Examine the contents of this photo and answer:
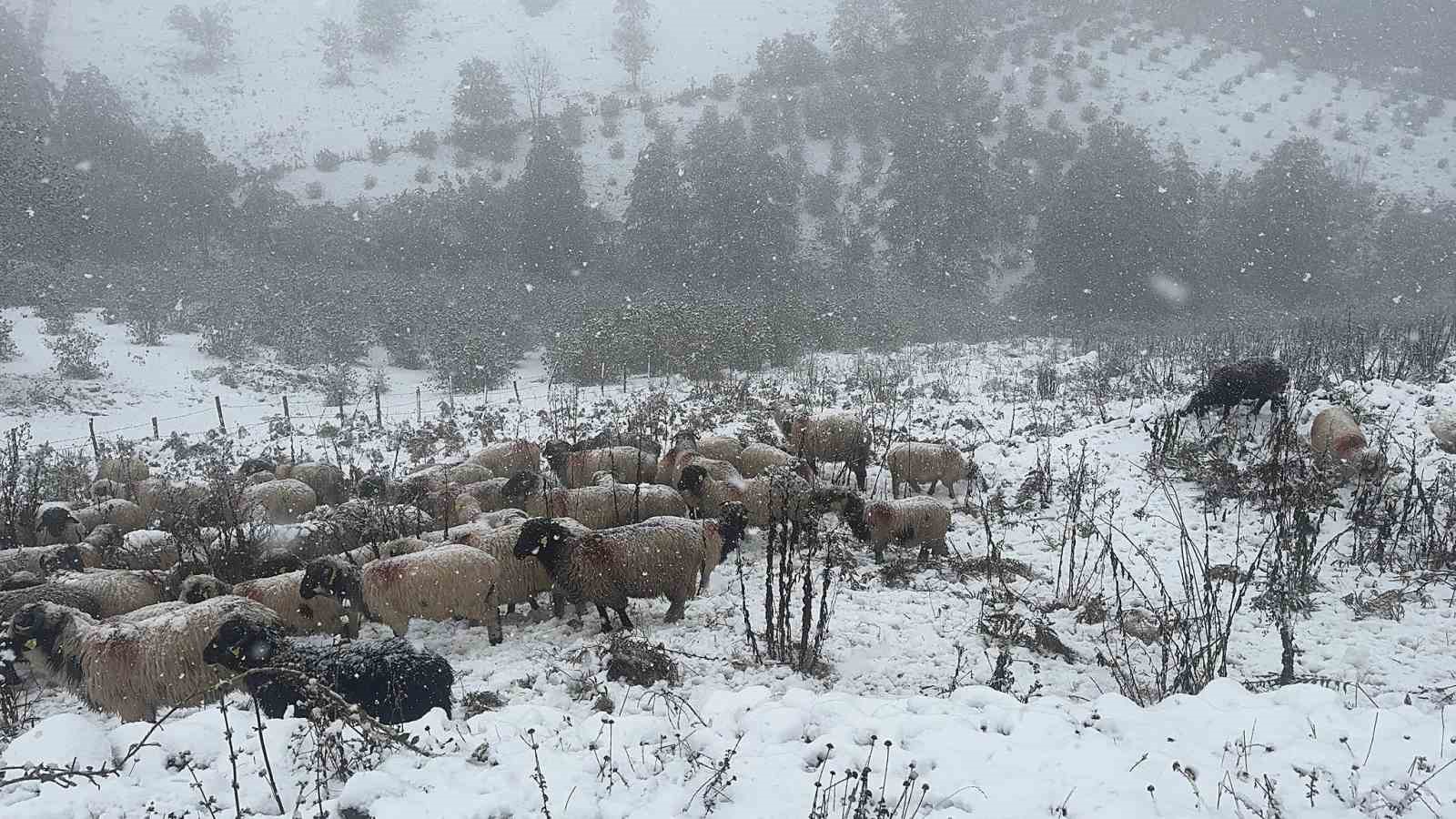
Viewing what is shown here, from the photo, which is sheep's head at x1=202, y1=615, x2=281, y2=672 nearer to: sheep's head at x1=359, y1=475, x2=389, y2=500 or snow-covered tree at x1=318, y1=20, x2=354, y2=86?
sheep's head at x1=359, y1=475, x2=389, y2=500

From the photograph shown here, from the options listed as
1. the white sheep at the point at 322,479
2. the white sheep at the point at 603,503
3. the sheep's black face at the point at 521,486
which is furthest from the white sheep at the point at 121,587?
the white sheep at the point at 322,479

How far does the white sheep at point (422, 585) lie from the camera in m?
5.59

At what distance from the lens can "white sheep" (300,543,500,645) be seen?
5586mm

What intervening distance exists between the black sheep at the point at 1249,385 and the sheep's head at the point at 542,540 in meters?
8.60

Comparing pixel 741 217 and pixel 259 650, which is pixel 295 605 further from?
pixel 741 217

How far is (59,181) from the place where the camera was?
21625 millimetres

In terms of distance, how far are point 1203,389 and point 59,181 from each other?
2947 cm

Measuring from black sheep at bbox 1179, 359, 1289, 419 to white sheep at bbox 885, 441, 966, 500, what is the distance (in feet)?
11.8

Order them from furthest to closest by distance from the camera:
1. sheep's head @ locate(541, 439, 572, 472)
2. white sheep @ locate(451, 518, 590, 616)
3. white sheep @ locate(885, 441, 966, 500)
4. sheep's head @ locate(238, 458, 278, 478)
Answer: sheep's head @ locate(238, 458, 278, 478)
sheep's head @ locate(541, 439, 572, 472)
white sheep @ locate(885, 441, 966, 500)
white sheep @ locate(451, 518, 590, 616)

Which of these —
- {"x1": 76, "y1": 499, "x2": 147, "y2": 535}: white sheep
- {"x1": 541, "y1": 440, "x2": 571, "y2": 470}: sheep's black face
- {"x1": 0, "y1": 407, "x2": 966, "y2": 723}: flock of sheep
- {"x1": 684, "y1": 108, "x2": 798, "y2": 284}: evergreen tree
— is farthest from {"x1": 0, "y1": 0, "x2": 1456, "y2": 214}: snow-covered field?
{"x1": 76, "y1": 499, "x2": 147, "y2": 535}: white sheep

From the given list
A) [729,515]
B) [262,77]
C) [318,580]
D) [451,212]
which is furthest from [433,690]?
[262,77]

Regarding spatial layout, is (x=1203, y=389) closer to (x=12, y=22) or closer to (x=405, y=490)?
(x=405, y=490)

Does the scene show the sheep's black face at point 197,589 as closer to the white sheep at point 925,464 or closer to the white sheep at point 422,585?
the white sheep at point 422,585

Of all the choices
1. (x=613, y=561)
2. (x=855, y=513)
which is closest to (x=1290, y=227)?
(x=855, y=513)
